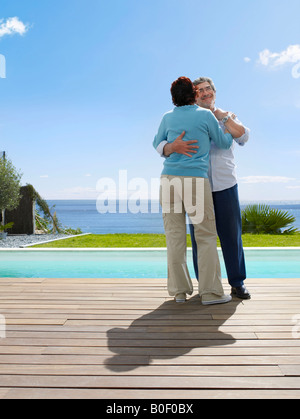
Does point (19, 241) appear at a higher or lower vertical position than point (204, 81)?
lower

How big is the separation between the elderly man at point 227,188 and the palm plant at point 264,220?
807 centimetres

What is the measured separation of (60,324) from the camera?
199 centimetres

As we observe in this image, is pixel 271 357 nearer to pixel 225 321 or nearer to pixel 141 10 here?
pixel 225 321

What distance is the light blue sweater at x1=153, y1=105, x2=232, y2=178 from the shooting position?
2252 millimetres

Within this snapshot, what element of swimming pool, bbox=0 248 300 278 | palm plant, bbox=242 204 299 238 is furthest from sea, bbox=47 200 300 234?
swimming pool, bbox=0 248 300 278

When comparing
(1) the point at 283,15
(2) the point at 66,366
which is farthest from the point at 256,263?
(1) the point at 283,15

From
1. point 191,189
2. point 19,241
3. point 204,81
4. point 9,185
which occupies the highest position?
point 204,81

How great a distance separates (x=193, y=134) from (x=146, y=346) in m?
1.22

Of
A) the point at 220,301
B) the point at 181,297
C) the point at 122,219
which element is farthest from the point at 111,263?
the point at 122,219

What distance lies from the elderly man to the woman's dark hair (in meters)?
0.19

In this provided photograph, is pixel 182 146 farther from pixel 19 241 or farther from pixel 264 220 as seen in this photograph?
pixel 264 220

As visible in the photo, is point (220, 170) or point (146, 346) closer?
point (146, 346)

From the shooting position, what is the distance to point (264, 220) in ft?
33.7
